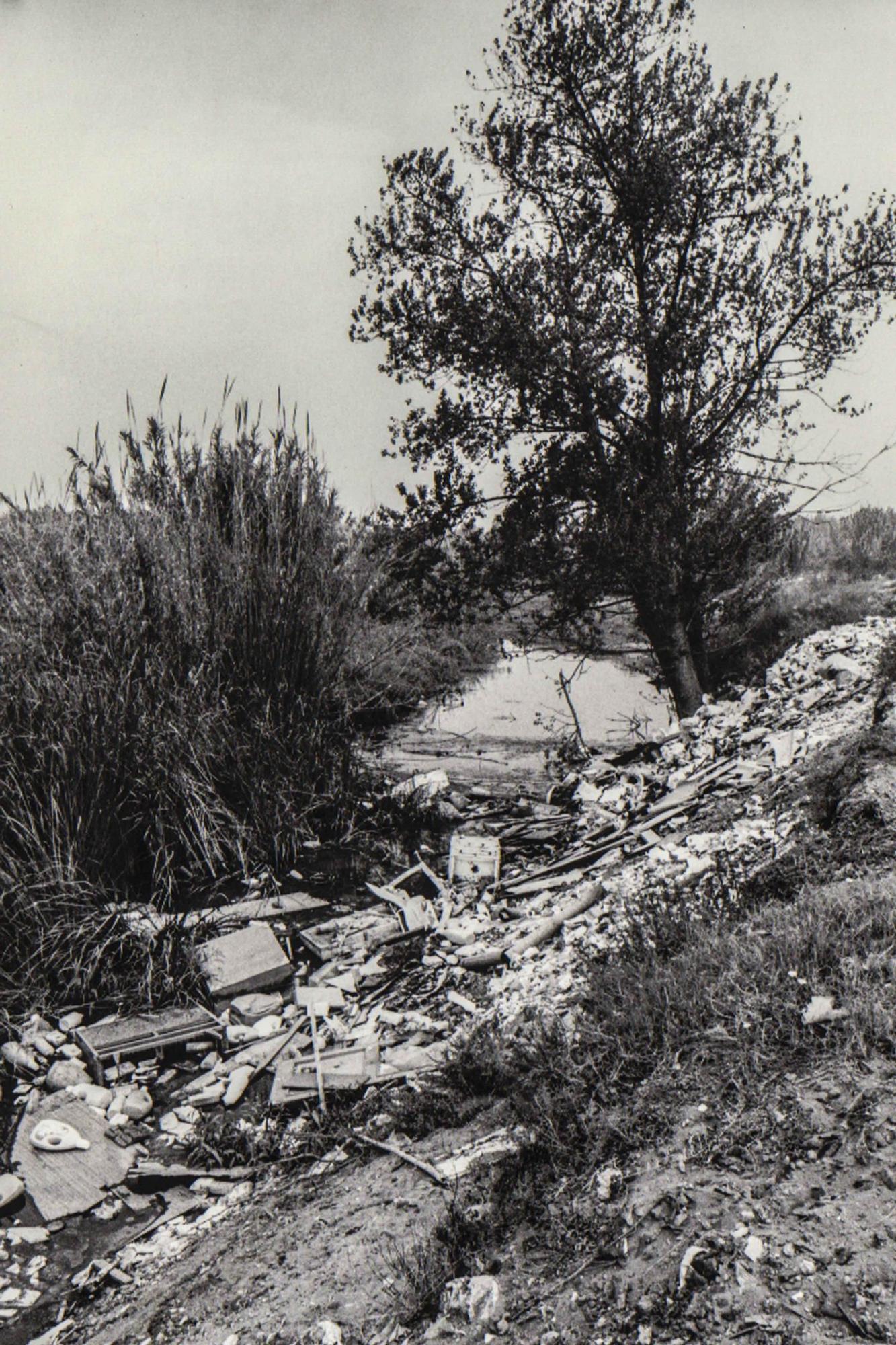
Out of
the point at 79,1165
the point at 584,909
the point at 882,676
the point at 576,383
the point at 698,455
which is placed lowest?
the point at 79,1165

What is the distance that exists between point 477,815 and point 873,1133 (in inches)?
219

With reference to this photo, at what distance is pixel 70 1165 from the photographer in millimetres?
3787

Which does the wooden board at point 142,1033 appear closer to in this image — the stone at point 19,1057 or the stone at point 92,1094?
the stone at point 92,1094

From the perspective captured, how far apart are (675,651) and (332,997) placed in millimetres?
6508

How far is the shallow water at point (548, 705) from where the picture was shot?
459 inches

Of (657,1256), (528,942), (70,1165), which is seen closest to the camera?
(657,1256)

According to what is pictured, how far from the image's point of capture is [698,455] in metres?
10.3

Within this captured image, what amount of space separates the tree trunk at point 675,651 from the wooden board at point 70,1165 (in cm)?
758

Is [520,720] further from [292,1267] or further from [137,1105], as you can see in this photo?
[292,1267]

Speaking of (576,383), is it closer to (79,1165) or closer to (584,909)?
(584,909)

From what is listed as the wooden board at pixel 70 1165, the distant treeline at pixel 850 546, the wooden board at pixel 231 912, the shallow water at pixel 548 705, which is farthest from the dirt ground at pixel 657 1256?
the distant treeline at pixel 850 546

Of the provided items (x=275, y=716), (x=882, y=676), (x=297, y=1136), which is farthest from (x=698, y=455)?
(x=297, y=1136)

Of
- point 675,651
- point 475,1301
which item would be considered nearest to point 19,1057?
point 475,1301

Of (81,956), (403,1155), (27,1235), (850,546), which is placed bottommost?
(27,1235)
